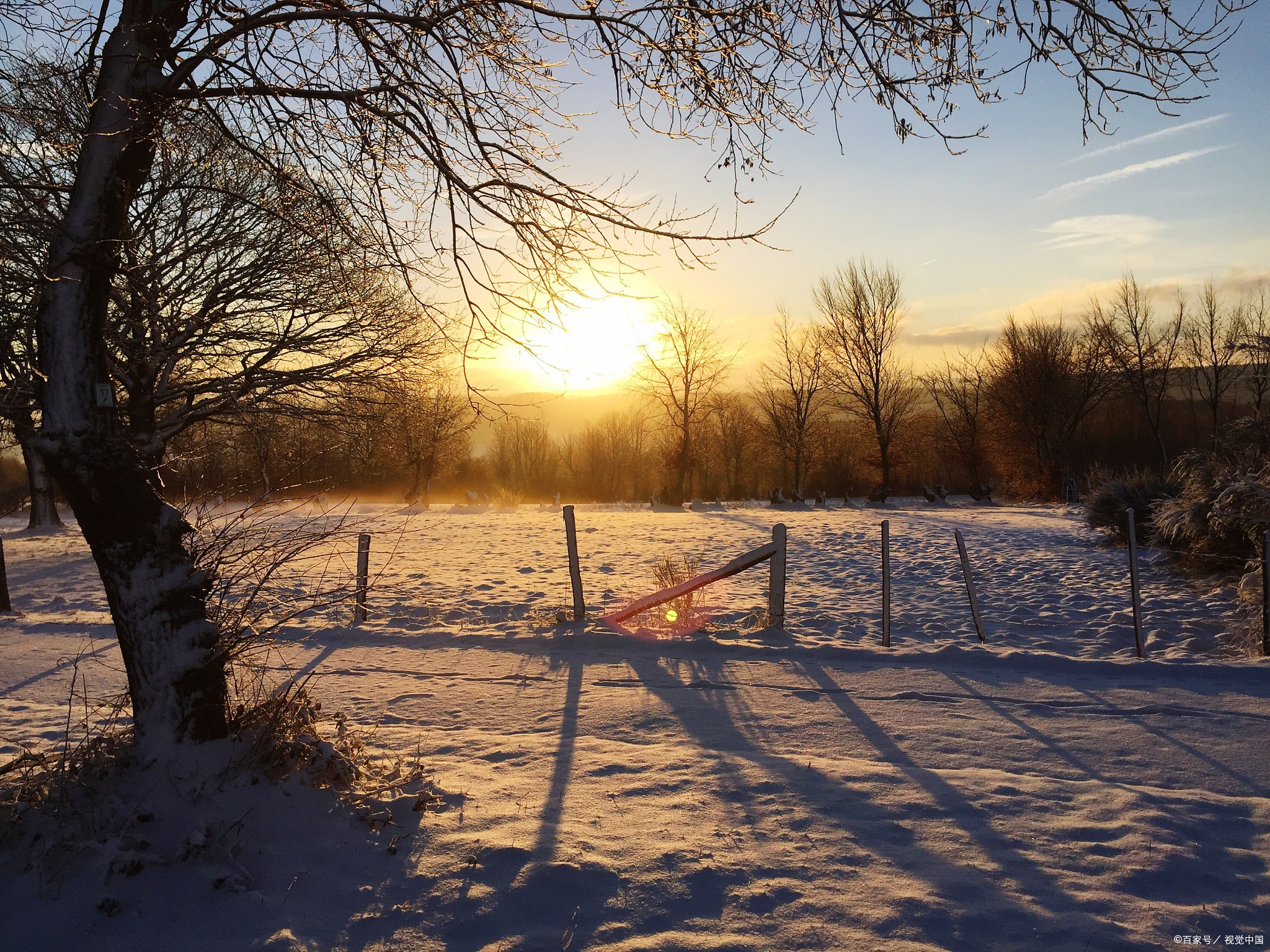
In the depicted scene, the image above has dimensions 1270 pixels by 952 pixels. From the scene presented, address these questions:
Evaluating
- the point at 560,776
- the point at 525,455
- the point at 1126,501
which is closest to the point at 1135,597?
the point at 560,776

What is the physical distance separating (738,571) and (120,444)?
6.30m

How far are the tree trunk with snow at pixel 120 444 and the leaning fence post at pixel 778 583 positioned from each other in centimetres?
601

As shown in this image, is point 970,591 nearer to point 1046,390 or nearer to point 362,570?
point 362,570

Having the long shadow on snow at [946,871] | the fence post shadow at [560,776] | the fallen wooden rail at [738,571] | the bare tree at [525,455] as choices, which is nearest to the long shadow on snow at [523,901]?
the fence post shadow at [560,776]

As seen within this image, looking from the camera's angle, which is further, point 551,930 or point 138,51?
point 138,51

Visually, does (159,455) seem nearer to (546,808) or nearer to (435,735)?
(435,735)

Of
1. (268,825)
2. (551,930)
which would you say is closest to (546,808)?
(551,930)

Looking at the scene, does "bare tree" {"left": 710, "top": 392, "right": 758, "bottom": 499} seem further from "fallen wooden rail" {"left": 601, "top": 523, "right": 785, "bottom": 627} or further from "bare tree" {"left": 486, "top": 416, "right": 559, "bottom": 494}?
"fallen wooden rail" {"left": 601, "top": 523, "right": 785, "bottom": 627}

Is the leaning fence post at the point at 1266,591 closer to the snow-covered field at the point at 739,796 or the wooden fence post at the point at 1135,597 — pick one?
the snow-covered field at the point at 739,796

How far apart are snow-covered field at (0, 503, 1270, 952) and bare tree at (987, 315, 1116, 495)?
2983cm

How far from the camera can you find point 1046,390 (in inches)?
1432

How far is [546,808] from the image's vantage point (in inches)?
150

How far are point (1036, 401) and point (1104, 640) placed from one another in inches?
1266

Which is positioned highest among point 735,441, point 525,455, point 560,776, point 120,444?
point 735,441
